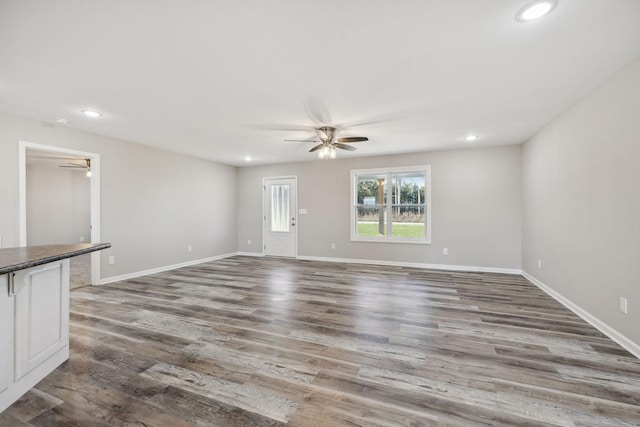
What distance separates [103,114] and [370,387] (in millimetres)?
4421

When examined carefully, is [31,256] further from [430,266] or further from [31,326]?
[430,266]

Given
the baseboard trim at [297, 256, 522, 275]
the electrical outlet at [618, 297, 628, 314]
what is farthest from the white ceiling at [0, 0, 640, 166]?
the baseboard trim at [297, 256, 522, 275]

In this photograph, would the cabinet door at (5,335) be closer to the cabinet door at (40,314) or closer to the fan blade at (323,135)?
the cabinet door at (40,314)

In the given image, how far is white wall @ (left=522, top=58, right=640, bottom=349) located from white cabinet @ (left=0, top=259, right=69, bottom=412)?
15.2 ft

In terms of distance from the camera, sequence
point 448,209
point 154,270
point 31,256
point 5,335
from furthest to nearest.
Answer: point 448,209 < point 154,270 < point 31,256 < point 5,335

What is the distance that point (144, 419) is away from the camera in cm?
164

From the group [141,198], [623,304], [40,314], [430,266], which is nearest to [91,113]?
[141,198]

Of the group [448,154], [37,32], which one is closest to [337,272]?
[448,154]

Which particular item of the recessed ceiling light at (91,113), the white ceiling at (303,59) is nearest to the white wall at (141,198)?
the white ceiling at (303,59)

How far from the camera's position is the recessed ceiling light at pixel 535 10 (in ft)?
5.55

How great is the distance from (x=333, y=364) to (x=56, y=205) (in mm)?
9669

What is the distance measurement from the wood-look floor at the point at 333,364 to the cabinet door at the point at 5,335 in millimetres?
209

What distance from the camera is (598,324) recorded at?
287 centimetres

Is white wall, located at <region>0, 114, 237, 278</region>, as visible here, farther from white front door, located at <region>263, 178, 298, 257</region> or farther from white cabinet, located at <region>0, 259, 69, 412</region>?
white cabinet, located at <region>0, 259, 69, 412</region>
